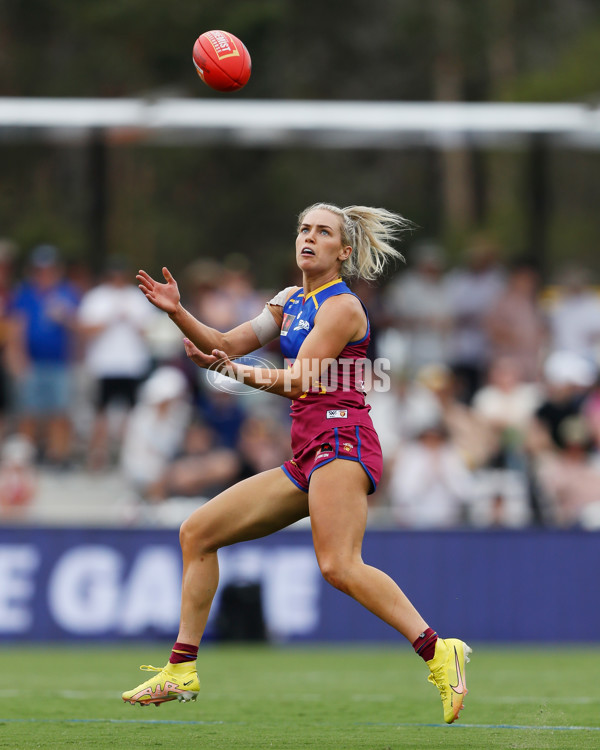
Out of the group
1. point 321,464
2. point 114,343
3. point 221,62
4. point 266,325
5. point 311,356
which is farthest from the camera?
point 114,343

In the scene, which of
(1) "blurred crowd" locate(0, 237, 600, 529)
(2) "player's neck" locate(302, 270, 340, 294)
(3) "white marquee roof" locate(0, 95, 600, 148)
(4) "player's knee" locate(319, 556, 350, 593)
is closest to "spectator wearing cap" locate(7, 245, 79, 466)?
(1) "blurred crowd" locate(0, 237, 600, 529)

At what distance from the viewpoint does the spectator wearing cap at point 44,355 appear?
13.7 m

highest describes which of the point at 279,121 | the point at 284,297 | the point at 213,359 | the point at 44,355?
the point at 279,121

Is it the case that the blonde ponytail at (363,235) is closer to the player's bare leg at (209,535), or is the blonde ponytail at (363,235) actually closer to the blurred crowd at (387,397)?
the player's bare leg at (209,535)

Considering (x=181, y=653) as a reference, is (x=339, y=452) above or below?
above

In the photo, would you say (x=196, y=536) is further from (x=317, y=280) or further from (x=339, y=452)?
(x=317, y=280)

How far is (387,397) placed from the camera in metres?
13.6

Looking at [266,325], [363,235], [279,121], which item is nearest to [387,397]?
[279,121]

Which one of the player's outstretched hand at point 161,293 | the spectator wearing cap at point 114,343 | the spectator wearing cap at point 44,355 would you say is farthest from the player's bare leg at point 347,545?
the spectator wearing cap at point 44,355

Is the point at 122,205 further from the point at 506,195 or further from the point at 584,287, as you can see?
the point at 584,287

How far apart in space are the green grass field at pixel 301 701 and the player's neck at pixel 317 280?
2.08m

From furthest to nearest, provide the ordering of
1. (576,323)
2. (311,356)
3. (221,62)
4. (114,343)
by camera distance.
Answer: (576,323) < (114,343) < (221,62) < (311,356)

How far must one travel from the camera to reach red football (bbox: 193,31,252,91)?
23.0ft

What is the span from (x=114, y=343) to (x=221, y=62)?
6.88 m
